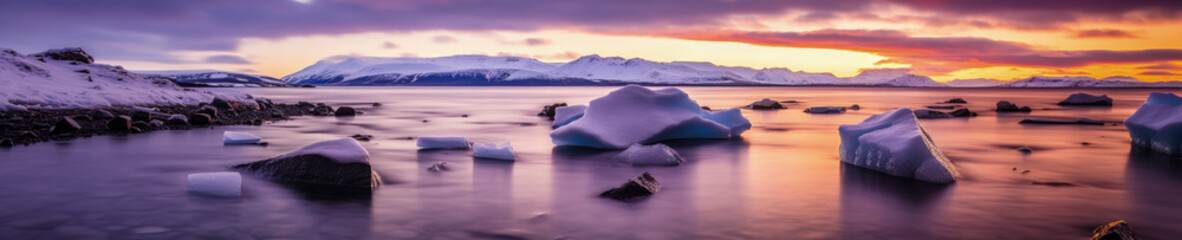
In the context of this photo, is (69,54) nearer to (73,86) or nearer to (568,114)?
(73,86)

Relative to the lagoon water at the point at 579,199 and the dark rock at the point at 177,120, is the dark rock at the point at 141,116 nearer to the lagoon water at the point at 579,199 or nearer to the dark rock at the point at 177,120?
the dark rock at the point at 177,120

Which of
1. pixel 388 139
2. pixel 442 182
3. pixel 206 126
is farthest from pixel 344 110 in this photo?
pixel 442 182

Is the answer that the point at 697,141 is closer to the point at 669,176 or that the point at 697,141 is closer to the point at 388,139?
the point at 669,176

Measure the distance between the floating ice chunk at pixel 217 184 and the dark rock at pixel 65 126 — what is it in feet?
30.6

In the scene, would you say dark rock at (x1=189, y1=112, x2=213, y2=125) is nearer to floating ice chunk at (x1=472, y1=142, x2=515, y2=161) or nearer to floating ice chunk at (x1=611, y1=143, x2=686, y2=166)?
floating ice chunk at (x1=472, y1=142, x2=515, y2=161)

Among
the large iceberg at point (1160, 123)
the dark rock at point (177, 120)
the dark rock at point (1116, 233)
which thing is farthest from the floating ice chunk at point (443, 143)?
the large iceberg at point (1160, 123)

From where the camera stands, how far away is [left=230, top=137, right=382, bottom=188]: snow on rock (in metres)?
8.66

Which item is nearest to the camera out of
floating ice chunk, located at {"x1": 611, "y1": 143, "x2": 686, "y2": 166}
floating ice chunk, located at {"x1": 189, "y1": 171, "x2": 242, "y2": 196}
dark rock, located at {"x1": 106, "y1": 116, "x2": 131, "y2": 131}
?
floating ice chunk, located at {"x1": 189, "y1": 171, "x2": 242, "y2": 196}

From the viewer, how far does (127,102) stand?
893 inches

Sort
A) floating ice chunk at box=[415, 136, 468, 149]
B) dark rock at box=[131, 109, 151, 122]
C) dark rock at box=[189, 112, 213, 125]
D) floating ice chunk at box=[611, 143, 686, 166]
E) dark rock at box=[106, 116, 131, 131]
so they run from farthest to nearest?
dark rock at box=[189, 112, 213, 125] → dark rock at box=[131, 109, 151, 122] → dark rock at box=[106, 116, 131, 131] → floating ice chunk at box=[415, 136, 468, 149] → floating ice chunk at box=[611, 143, 686, 166]

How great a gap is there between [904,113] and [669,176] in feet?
12.4

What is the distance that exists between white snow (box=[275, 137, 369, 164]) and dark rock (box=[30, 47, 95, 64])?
23.3 meters

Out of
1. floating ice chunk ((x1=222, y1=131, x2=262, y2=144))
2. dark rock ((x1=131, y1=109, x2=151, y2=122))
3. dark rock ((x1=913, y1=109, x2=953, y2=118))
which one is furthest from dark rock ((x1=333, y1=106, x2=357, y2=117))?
dark rock ((x1=913, y1=109, x2=953, y2=118))

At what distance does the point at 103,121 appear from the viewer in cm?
1731
